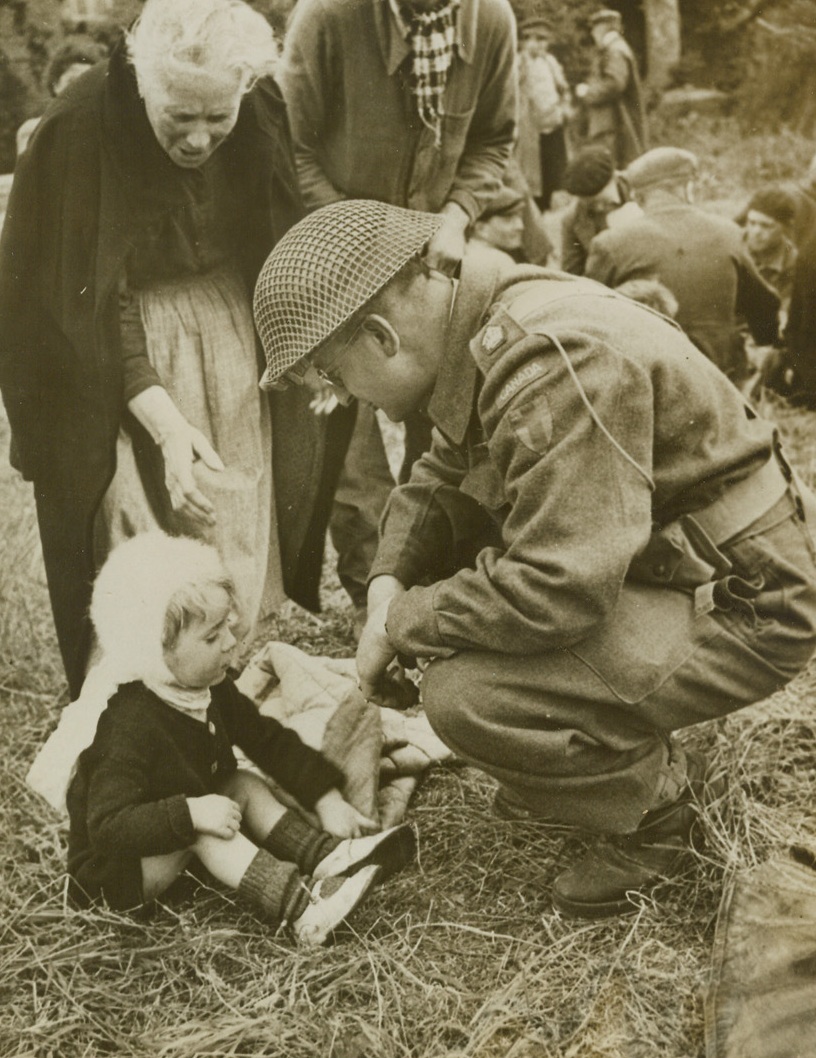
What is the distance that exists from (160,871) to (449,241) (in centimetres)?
175

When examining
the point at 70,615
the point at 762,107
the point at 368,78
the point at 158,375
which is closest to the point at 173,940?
Answer: the point at 70,615

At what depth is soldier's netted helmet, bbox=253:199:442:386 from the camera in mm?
2398

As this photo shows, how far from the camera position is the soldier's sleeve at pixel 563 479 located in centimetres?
221

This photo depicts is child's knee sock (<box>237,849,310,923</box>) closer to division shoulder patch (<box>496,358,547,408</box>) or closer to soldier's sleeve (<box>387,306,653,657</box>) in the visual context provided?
soldier's sleeve (<box>387,306,653,657</box>)

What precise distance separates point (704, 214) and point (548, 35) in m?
1.19

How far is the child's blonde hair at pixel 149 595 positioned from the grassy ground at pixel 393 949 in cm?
31

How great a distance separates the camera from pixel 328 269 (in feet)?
7.93

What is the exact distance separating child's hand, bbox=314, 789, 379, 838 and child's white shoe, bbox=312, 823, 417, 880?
0.12 feet

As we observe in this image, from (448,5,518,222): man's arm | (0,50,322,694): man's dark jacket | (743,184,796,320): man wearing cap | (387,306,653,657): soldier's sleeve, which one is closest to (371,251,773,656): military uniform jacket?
(387,306,653,657): soldier's sleeve

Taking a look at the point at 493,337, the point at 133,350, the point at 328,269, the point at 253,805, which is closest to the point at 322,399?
the point at 133,350

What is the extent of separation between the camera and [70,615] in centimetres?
298

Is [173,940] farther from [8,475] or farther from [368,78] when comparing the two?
[368,78]

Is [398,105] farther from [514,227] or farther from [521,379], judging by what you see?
[521,379]

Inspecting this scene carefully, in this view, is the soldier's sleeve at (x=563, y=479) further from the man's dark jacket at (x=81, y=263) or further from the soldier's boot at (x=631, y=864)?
the man's dark jacket at (x=81, y=263)
